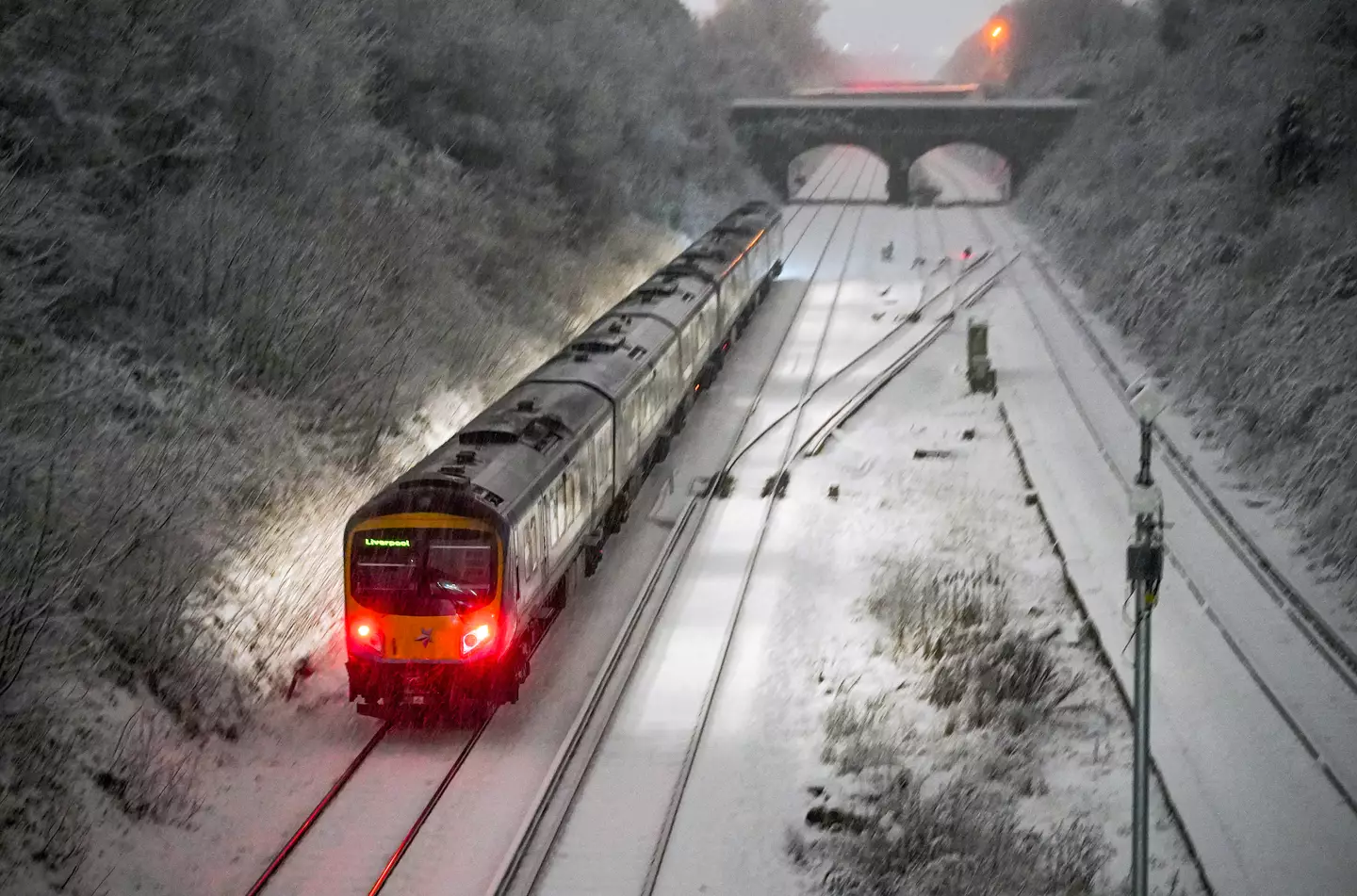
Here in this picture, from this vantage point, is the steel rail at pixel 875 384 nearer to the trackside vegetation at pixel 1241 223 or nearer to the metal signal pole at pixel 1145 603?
the trackside vegetation at pixel 1241 223

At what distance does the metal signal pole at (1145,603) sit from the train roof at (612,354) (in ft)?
31.5

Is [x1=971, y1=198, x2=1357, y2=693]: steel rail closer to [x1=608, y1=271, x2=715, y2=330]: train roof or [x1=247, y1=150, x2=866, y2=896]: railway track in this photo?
[x1=247, y1=150, x2=866, y2=896]: railway track

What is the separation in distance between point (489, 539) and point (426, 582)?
2.57ft

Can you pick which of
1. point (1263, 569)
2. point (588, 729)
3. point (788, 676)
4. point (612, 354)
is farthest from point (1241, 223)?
point (588, 729)

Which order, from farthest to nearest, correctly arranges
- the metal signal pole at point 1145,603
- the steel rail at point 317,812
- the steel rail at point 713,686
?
the steel rail at point 713,686
the steel rail at point 317,812
the metal signal pole at point 1145,603

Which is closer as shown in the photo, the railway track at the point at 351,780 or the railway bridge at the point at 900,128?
the railway track at the point at 351,780

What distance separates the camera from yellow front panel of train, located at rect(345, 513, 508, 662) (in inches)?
512

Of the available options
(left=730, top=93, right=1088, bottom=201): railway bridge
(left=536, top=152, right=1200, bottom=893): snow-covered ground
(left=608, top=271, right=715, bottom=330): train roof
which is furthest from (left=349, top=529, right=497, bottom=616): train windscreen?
(left=730, top=93, right=1088, bottom=201): railway bridge

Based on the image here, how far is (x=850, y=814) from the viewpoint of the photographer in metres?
11.9

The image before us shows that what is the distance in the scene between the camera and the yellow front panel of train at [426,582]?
1302 centimetres

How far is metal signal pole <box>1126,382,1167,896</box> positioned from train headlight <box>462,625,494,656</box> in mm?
6457

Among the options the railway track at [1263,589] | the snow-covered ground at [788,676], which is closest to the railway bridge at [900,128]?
the railway track at [1263,589]

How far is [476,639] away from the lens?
1315 cm

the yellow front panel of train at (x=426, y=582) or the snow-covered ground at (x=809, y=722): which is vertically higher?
the yellow front panel of train at (x=426, y=582)
